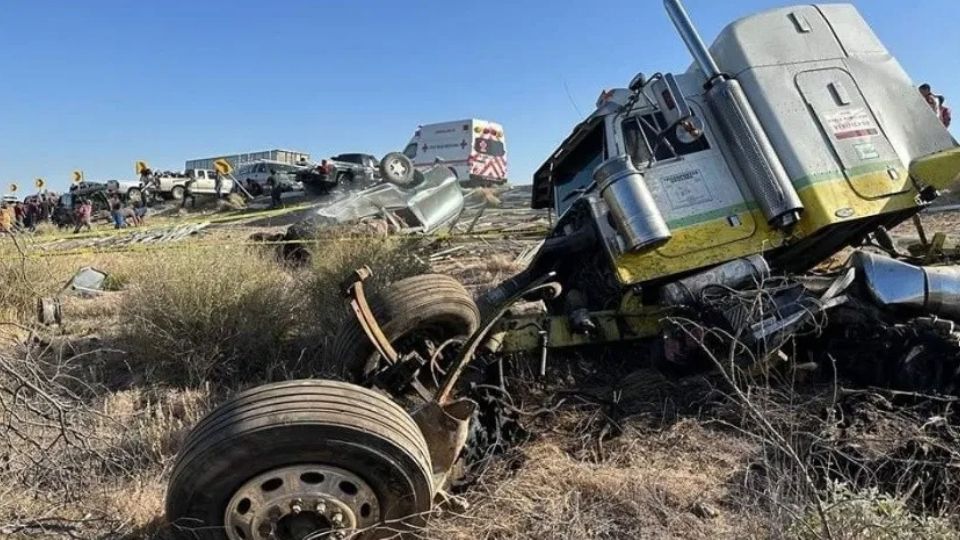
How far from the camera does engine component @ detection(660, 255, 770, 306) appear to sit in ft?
13.8

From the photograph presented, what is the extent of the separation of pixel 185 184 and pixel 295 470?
2765cm

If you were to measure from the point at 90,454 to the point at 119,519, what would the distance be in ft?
1.17

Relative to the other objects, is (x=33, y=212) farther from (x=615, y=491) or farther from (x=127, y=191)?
(x=615, y=491)

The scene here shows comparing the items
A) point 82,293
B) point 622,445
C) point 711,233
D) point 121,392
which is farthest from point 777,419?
point 82,293

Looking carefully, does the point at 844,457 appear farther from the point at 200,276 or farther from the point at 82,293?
the point at 82,293

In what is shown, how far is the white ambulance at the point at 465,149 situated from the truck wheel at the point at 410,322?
2126 cm

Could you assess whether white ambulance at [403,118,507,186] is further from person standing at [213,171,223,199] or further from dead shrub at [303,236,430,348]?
dead shrub at [303,236,430,348]

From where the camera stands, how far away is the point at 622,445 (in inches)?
145

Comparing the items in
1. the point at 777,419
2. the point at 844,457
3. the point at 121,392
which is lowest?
the point at 844,457

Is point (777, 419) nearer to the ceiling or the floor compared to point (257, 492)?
nearer to the floor

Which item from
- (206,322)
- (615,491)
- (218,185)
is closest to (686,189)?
(615,491)

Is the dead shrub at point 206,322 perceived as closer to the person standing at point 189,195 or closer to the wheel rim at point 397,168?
the wheel rim at point 397,168

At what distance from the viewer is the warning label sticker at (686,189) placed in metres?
4.52

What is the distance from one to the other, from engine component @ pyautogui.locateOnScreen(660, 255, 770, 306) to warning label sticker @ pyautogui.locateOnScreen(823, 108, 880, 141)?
1.03m
